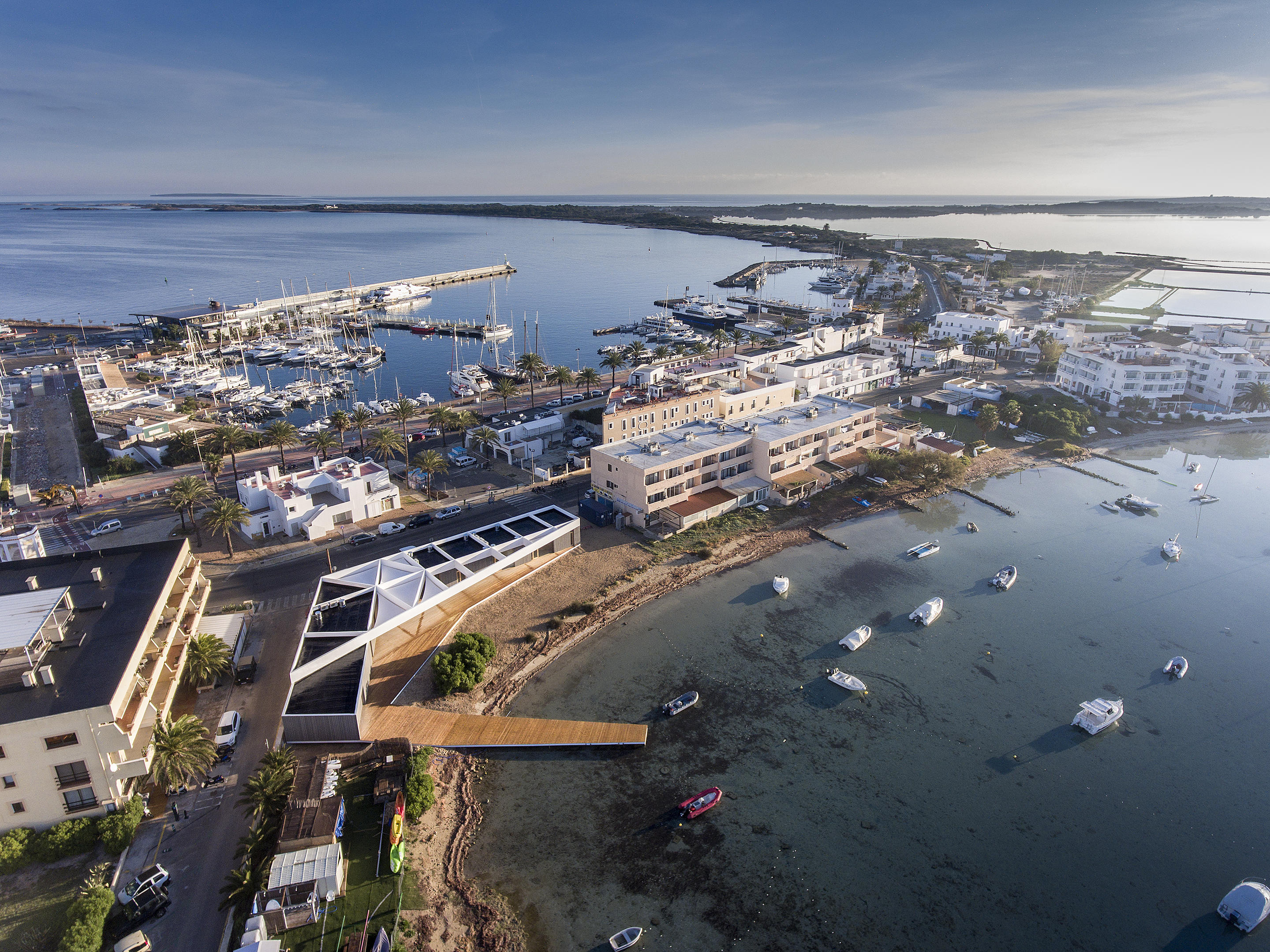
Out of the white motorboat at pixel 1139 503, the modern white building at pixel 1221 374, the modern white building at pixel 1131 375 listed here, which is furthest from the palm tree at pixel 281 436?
the modern white building at pixel 1221 374

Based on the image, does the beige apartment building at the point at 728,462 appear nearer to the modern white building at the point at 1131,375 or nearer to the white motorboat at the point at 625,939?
the white motorboat at the point at 625,939

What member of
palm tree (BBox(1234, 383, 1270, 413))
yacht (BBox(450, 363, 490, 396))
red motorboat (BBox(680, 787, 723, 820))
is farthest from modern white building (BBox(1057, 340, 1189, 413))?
yacht (BBox(450, 363, 490, 396))

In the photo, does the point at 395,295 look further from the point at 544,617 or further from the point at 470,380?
the point at 544,617

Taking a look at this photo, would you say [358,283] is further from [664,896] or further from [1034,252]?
[1034,252]

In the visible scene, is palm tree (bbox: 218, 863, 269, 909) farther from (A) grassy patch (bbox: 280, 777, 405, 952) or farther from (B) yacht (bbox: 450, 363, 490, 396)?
(B) yacht (bbox: 450, 363, 490, 396)

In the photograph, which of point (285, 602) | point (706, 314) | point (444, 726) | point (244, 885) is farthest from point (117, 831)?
point (706, 314)
